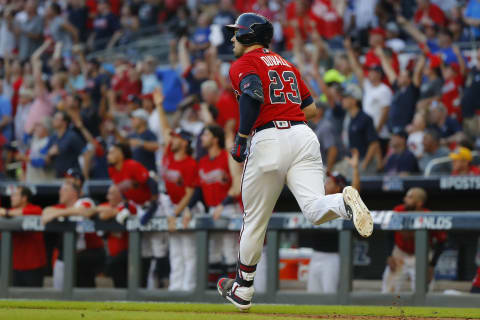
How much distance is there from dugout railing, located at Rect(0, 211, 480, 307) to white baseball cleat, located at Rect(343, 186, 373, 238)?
101 inches

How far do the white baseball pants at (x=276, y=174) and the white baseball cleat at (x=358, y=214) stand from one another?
29cm

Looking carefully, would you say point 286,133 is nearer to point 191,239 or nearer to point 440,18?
point 191,239

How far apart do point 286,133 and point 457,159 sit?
443cm

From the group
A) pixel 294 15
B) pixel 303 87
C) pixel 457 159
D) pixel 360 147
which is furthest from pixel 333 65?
pixel 303 87

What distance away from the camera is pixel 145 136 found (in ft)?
39.0

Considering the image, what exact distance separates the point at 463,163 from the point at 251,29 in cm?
449

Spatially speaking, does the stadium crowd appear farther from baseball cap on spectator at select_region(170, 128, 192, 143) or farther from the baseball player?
the baseball player

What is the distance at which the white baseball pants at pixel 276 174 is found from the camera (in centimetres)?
616

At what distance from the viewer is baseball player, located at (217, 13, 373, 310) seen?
6137 millimetres

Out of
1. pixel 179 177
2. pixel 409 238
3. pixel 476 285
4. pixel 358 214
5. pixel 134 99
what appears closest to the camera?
pixel 358 214

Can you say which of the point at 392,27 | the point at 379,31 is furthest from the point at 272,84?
the point at 392,27

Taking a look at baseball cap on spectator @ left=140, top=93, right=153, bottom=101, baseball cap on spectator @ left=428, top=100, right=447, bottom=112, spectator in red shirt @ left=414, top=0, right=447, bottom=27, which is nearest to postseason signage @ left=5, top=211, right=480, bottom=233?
baseball cap on spectator @ left=428, top=100, right=447, bottom=112

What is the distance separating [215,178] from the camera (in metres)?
9.48

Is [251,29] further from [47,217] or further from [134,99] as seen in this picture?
[134,99]
